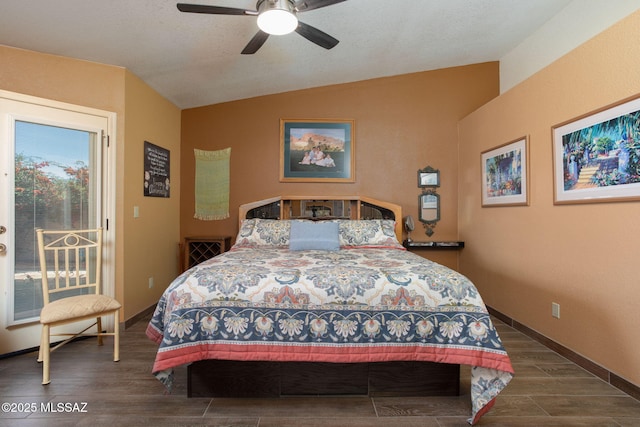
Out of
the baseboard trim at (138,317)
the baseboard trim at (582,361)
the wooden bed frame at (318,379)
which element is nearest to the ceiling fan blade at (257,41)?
the wooden bed frame at (318,379)

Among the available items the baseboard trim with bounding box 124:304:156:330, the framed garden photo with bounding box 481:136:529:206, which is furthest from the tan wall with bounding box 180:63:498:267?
the baseboard trim with bounding box 124:304:156:330

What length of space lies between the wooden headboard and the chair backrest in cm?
164

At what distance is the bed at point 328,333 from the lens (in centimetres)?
179

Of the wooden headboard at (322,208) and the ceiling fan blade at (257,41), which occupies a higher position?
the ceiling fan blade at (257,41)

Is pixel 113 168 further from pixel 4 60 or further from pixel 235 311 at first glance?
pixel 235 311

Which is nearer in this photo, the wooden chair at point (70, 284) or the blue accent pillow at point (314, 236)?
the wooden chair at point (70, 284)

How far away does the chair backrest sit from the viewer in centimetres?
259

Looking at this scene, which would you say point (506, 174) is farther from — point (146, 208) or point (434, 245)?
point (146, 208)

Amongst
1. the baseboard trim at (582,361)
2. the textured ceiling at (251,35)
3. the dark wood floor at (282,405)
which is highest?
the textured ceiling at (251,35)

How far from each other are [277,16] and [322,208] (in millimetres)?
2382

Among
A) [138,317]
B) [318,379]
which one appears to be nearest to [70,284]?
[138,317]

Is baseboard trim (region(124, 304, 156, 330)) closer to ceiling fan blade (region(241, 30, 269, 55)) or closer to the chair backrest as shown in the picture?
the chair backrest

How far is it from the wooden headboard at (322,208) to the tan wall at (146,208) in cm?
94

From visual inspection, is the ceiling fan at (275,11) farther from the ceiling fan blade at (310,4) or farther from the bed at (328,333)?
the bed at (328,333)
